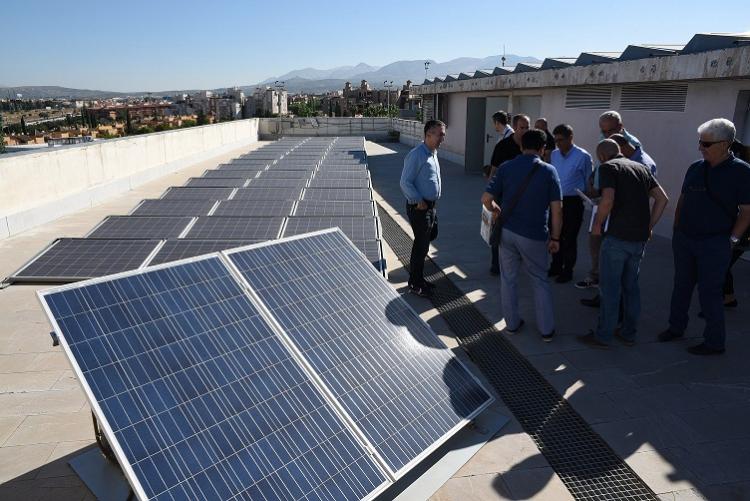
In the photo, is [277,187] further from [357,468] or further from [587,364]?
[357,468]

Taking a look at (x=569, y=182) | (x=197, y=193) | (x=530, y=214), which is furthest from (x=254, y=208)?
(x=530, y=214)

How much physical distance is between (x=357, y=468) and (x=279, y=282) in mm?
1442

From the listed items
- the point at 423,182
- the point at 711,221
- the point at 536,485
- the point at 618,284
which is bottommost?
the point at 536,485

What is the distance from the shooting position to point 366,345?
12.3 ft

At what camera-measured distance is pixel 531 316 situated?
6.28 meters

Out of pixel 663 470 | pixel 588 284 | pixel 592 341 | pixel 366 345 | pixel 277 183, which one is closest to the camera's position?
pixel 663 470

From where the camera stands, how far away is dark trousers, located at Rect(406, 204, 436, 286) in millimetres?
6578

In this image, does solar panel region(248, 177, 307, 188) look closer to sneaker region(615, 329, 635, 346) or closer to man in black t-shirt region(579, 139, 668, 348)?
man in black t-shirt region(579, 139, 668, 348)

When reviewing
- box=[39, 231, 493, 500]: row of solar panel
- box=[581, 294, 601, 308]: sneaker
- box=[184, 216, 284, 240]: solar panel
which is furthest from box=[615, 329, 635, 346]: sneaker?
box=[184, 216, 284, 240]: solar panel

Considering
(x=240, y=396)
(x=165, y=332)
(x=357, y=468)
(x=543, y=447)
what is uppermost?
(x=165, y=332)

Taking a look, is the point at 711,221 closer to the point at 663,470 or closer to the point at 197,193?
the point at 663,470

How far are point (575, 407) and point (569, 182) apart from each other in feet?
12.1

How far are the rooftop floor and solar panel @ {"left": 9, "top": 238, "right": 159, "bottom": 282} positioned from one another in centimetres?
32

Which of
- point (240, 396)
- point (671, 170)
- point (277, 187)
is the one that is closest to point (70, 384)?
point (240, 396)
